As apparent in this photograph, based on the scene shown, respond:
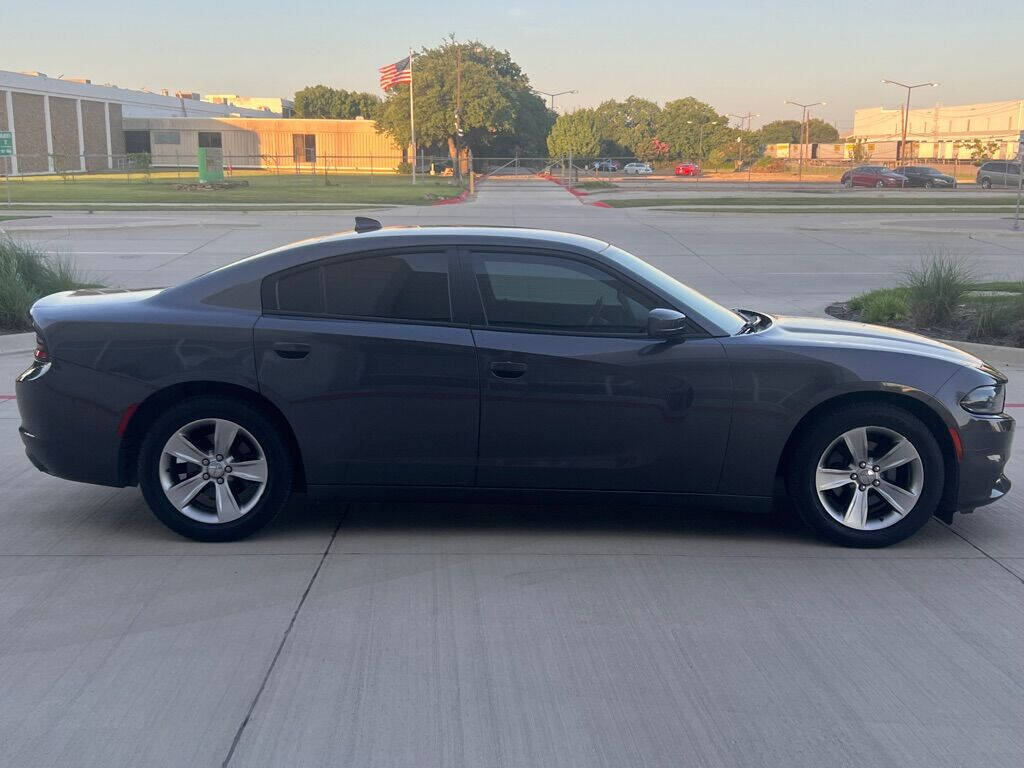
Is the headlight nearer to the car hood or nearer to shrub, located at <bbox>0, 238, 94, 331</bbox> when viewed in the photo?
the car hood

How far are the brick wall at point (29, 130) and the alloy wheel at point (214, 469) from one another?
67.7 meters

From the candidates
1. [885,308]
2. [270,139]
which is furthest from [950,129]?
[885,308]

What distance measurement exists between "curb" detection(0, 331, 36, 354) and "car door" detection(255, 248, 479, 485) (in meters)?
6.64

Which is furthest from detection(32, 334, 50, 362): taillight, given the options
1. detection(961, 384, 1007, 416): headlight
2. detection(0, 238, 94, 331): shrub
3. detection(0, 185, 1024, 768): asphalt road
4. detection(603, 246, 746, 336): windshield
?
detection(0, 238, 94, 331): shrub

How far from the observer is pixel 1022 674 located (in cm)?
416

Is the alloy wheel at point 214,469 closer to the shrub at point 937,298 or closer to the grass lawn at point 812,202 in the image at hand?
the shrub at point 937,298

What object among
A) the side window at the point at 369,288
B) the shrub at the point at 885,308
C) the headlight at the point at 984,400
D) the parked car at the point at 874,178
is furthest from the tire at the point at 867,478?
the parked car at the point at 874,178

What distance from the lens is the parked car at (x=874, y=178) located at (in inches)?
2324

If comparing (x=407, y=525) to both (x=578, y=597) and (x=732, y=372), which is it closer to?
(x=578, y=597)

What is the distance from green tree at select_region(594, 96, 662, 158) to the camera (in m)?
110

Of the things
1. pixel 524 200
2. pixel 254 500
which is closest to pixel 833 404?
pixel 254 500

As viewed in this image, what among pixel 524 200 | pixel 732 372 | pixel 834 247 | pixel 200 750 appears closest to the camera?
pixel 200 750

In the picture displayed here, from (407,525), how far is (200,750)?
2418mm

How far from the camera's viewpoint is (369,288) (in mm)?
5562
